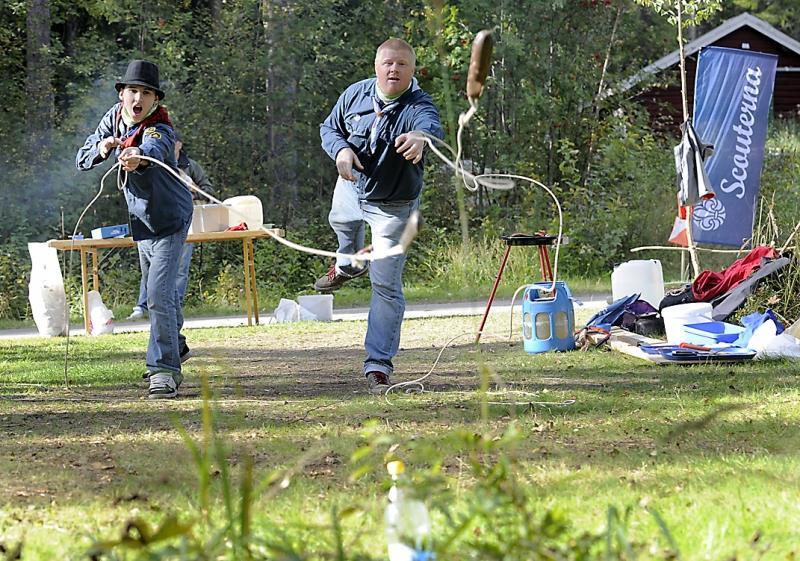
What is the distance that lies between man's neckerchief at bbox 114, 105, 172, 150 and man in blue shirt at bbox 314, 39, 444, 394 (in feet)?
2.78

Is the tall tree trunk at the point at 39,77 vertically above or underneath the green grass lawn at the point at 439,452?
above

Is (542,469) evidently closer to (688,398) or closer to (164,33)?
(688,398)

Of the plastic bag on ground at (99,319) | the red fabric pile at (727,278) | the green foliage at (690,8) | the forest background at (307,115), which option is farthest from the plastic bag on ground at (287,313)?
the green foliage at (690,8)

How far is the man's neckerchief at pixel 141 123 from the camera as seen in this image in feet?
20.5

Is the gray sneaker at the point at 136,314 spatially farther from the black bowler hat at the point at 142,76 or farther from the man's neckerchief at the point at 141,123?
the black bowler hat at the point at 142,76

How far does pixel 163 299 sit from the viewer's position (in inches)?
253

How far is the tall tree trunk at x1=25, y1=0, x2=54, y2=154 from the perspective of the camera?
1822cm

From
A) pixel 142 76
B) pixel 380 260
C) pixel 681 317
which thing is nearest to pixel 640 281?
pixel 681 317

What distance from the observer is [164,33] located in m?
18.8

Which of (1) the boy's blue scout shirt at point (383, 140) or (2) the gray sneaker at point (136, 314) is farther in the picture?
(2) the gray sneaker at point (136, 314)

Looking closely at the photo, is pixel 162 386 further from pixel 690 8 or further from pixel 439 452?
pixel 690 8

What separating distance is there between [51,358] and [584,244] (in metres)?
10.4

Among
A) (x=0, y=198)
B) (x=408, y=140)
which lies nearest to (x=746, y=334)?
(x=408, y=140)

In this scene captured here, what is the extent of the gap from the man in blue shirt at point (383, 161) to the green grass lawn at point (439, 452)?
1.26 ft
